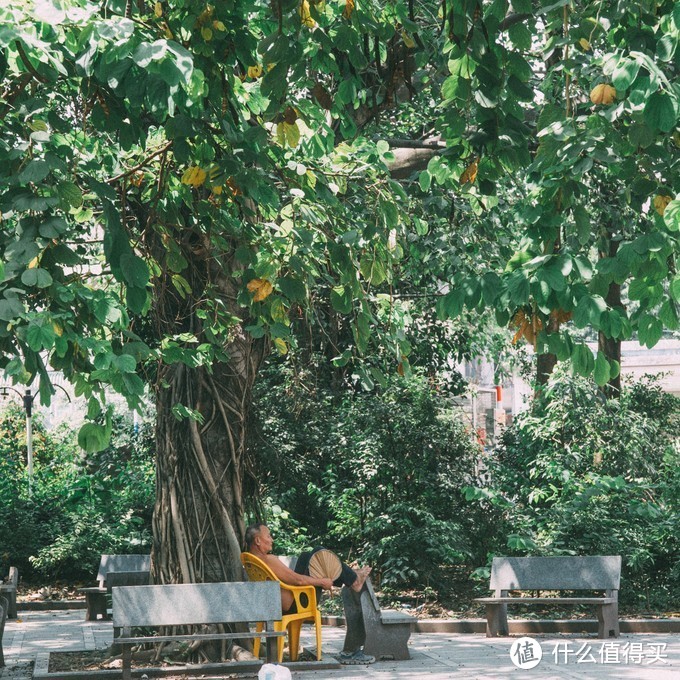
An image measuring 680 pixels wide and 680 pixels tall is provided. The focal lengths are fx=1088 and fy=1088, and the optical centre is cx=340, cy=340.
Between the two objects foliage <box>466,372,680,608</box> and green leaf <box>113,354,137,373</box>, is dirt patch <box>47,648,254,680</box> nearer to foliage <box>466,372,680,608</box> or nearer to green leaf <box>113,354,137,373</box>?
green leaf <box>113,354,137,373</box>

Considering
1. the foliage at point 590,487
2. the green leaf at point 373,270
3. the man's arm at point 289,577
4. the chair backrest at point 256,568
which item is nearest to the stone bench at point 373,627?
the man's arm at point 289,577

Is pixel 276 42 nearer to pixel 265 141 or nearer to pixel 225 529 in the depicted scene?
pixel 265 141

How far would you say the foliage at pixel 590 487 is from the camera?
42.7 feet

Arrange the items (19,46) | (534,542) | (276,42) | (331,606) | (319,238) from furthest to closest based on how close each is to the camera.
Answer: (331,606) < (534,542) < (319,238) < (276,42) < (19,46)

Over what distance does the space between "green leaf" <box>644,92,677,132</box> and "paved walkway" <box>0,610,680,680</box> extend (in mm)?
5216

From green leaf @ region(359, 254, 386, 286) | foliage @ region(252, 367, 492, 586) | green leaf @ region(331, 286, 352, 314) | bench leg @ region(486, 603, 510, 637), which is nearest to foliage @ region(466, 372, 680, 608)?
foliage @ region(252, 367, 492, 586)

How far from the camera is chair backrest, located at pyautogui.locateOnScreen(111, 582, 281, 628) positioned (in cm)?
843

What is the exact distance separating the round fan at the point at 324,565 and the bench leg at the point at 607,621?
2.93 meters

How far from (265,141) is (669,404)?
13541mm

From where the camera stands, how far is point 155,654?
9.23 m

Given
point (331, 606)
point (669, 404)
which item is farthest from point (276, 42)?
point (669, 404)

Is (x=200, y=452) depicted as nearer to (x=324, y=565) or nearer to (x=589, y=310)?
(x=324, y=565)

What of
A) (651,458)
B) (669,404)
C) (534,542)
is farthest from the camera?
(669,404)

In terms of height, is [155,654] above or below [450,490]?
below
